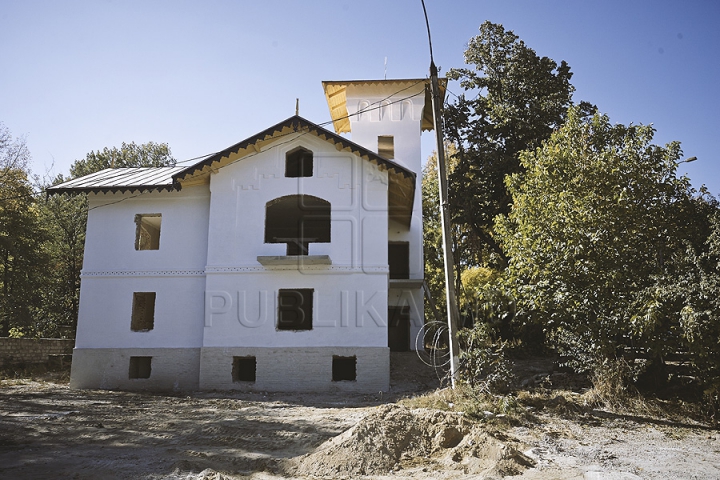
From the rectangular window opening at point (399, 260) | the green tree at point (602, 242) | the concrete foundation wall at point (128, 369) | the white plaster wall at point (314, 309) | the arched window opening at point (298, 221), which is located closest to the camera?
the green tree at point (602, 242)

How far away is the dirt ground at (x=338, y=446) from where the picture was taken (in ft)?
25.8

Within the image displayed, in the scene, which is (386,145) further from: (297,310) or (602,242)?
(602,242)

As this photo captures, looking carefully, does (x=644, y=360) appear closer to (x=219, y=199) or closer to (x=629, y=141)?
(x=629, y=141)

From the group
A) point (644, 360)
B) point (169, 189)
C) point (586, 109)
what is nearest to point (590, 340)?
point (644, 360)

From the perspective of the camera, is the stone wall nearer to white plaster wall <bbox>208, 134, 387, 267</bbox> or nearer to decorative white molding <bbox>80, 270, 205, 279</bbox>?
decorative white molding <bbox>80, 270, 205, 279</bbox>

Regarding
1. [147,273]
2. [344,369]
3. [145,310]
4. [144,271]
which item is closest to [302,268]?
[147,273]

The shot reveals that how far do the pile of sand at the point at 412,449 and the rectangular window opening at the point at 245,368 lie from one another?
28.7 ft

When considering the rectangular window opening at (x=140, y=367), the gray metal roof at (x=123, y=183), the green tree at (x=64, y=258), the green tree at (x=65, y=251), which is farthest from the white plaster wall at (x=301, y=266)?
the green tree at (x=65, y=251)

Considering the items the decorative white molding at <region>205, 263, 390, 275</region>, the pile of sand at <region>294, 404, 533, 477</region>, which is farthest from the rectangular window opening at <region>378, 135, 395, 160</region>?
the pile of sand at <region>294, 404, 533, 477</region>

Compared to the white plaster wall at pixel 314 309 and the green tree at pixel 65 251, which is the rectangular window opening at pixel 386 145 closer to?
the white plaster wall at pixel 314 309

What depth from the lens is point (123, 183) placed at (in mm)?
18984

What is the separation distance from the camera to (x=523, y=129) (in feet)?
79.9

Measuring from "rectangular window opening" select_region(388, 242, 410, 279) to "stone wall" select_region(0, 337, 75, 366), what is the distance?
49.1 feet

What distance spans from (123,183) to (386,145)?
13423 mm
